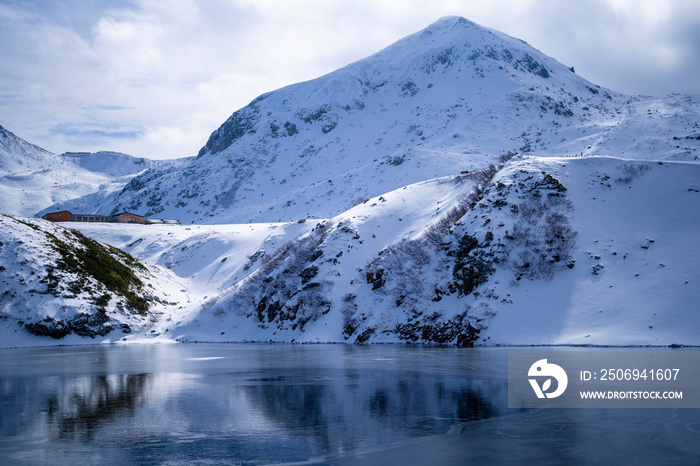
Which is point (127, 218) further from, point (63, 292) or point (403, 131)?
point (403, 131)

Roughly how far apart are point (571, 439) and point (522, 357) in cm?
1765

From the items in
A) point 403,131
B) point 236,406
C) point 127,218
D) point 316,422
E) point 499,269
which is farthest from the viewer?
point 403,131

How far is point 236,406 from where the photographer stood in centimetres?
1944

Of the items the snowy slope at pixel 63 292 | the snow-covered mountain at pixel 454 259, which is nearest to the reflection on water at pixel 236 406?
the snow-covered mountain at pixel 454 259

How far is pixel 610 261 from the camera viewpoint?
4528 cm

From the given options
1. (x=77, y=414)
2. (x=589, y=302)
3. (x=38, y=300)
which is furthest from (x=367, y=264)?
(x=77, y=414)

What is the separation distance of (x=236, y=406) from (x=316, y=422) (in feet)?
13.3

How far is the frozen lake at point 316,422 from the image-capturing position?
13164 mm

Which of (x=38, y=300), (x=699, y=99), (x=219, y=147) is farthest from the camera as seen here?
(x=219, y=147)

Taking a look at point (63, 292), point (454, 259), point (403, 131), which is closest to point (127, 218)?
point (63, 292)

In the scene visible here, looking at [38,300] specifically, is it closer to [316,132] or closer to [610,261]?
[610,261]

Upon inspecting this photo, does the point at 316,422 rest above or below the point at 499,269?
below

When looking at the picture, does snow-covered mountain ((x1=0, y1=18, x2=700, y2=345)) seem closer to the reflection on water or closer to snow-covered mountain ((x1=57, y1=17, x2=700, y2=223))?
snow-covered mountain ((x1=57, y1=17, x2=700, y2=223))

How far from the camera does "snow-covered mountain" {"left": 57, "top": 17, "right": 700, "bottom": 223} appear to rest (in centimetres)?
11031
